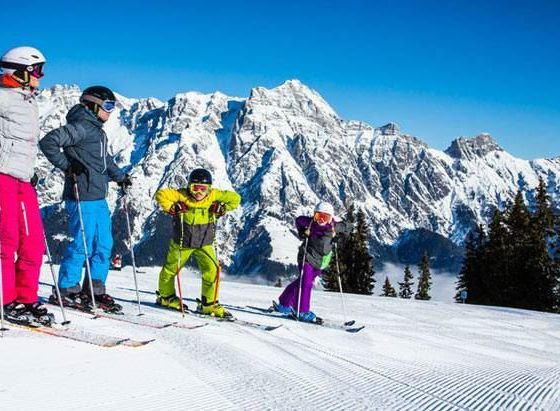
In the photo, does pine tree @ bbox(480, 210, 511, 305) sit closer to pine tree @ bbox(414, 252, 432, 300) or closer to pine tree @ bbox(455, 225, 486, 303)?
pine tree @ bbox(455, 225, 486, 303)

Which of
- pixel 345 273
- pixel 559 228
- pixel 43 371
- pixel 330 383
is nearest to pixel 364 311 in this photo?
pixel 330 383

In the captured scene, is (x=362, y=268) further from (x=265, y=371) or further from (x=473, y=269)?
(x=265, y=371)

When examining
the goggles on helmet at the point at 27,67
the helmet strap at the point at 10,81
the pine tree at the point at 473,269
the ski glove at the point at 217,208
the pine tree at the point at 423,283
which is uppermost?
the goggles on helmet at the point at 27,67

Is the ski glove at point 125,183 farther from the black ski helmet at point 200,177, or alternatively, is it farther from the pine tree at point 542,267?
the pine tree at point 542,267

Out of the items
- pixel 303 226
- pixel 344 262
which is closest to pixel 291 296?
pixel 303 226

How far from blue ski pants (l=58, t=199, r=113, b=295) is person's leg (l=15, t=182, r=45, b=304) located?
127cm

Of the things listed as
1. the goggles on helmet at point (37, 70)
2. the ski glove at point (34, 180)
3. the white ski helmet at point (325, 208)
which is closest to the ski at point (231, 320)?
the ski glove at point (34, 180)

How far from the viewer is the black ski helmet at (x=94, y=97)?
21.7 ft

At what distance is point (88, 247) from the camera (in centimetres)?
666

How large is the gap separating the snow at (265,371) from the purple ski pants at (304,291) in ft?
5.02

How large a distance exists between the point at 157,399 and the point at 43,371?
86 cm

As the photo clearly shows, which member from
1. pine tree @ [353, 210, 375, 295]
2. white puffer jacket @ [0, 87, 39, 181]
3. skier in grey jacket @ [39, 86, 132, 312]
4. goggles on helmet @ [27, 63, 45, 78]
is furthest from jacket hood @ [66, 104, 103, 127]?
pine tree @ [353, 210, 375, 295]

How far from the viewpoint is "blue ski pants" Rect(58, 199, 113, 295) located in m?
6.59

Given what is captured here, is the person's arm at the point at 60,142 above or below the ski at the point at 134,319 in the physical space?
above
